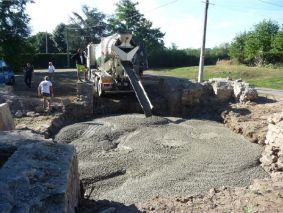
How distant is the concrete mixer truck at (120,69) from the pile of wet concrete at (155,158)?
199 centimetres

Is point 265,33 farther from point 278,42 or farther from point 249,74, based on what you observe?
point 249,74

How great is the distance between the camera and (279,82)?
28.3 metres

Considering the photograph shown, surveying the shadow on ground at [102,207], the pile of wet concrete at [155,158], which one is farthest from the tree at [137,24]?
the shadow on ground at [102,207]

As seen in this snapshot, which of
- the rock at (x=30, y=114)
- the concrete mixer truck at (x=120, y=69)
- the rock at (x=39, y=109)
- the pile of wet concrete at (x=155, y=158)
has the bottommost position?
the pile of wet concrete at (x=155, y=158)

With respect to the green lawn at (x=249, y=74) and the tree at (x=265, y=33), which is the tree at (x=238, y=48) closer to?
the tree at (x=265, y=33)

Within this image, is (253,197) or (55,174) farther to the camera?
(253,197)

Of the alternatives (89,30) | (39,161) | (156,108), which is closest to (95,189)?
(39,161)

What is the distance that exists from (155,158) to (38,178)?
19.6ft

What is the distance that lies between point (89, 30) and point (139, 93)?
1648 inches

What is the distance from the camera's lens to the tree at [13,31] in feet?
86.6

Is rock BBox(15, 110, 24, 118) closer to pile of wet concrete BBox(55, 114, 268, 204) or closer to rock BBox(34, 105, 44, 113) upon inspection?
rock BBox(34, 105, 44, 113)

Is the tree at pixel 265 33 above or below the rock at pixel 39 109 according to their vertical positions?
above

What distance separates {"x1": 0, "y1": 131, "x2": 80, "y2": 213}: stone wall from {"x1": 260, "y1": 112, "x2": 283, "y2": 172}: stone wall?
5.90 metres

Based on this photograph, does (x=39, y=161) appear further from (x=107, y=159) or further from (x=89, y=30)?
(x=89, y=30)
